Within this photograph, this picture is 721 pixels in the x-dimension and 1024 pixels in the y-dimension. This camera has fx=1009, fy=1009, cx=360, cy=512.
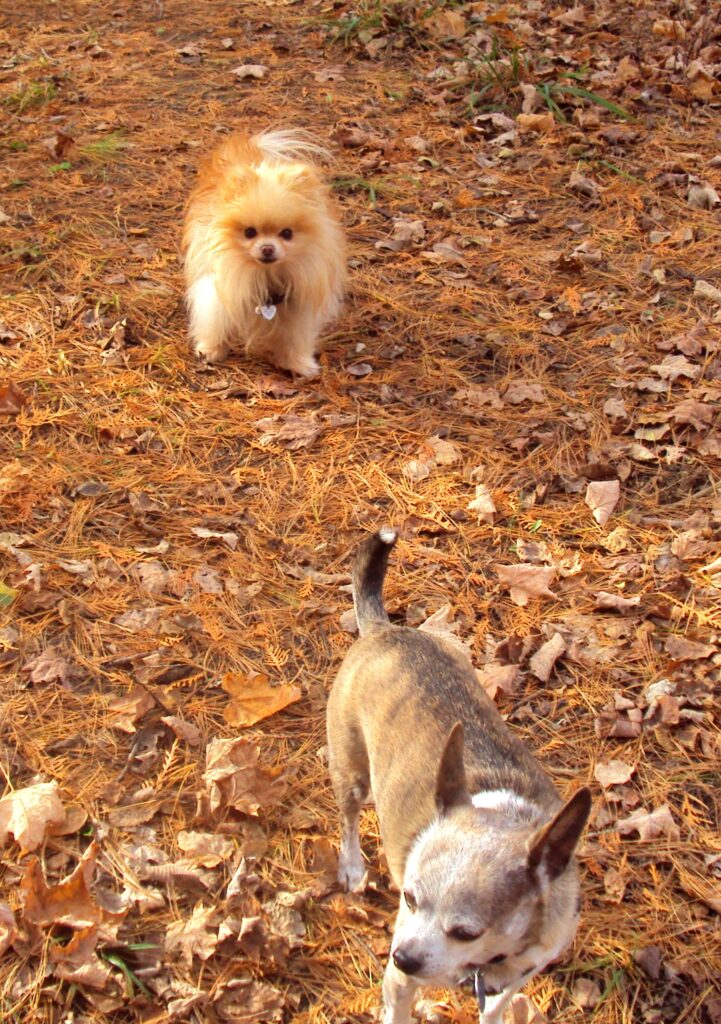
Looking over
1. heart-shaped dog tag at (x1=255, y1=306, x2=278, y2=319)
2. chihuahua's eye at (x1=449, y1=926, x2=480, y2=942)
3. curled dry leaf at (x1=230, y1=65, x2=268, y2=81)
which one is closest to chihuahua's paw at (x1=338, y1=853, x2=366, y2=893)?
chihuahua's eye at (x1=449, y1=926, x2=480, y2=942)

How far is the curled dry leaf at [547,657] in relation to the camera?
349 cm

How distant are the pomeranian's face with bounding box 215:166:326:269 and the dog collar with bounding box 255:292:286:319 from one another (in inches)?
6.6

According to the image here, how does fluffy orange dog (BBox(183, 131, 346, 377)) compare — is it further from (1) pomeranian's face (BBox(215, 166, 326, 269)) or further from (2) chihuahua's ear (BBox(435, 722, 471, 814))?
(2) chihuahua's ear (BBox(435, 722, 471, 814))

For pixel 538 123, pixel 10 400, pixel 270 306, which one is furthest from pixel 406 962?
pixel 538 123

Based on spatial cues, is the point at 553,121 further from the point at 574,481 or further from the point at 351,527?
the point at 351,527

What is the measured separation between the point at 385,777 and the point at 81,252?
3.89m

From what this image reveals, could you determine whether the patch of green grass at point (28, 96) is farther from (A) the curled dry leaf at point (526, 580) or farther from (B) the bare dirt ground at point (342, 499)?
(A) the curled dry leaf at point (526, 580)

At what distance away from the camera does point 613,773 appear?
10.5 ft

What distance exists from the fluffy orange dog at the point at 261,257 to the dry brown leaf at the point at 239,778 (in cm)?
234

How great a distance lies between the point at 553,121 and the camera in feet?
21.8

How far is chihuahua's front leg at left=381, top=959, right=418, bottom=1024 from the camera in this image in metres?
2.38

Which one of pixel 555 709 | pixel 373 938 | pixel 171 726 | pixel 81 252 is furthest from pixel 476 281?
pixel 373 938

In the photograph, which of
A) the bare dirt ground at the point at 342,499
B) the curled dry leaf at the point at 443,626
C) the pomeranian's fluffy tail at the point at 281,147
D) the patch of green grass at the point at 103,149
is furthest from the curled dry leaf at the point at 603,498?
the patch of green grass at the point at 103,149

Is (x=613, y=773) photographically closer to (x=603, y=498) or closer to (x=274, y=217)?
(x=603, y=498)
